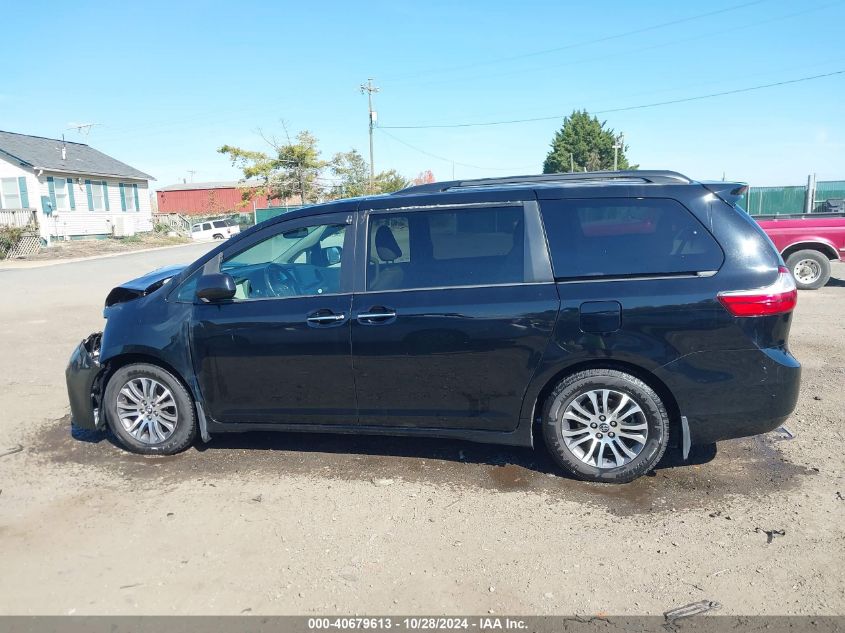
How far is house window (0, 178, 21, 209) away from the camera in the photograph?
1286 inches

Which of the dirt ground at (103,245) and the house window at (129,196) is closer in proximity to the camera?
the dirt ground at (103,245)

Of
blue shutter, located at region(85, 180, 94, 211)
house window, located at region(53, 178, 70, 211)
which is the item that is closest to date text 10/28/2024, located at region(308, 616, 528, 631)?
house window, located at region(53, 178, 70, 211)

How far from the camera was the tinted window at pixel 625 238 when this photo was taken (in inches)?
155

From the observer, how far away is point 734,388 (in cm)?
387

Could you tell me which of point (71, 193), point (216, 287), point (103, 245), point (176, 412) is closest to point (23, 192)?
point (71, 193)

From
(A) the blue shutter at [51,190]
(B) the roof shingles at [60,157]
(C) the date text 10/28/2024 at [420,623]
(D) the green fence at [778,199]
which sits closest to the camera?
(C) the date text 10/28/2024 at [420,623]

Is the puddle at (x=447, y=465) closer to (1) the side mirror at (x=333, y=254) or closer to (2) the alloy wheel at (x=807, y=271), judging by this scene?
(1) the side mirror at (x=333, y=254)

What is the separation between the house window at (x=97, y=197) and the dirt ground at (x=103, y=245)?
2150 mm

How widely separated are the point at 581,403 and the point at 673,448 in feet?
3.75

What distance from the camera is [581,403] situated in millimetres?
4039

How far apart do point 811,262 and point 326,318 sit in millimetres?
10660

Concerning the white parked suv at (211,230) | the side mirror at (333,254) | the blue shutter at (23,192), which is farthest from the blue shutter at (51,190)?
the side mirror at (333,254)

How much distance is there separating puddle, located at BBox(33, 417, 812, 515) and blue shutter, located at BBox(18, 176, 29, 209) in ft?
108

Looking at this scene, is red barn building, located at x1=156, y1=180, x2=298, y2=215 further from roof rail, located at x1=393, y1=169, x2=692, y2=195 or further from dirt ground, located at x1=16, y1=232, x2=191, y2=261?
A: roof rail, located at x1=393, y1=169, x2=692, y2=195
